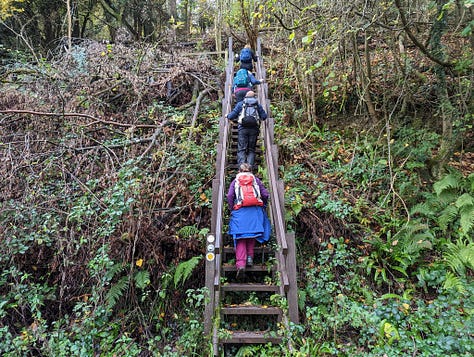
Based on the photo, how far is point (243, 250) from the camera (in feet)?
16.2

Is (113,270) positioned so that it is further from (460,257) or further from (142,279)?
(460,257)

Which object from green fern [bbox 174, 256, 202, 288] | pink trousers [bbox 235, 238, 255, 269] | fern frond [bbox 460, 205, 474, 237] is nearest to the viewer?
pink trousers [bbox 235, 238, 255, 269]

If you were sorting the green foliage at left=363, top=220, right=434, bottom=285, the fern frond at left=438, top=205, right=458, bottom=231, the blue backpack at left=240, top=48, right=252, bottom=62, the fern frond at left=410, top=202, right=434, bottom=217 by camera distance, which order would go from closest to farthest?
the green foliage at left=363, top=220, right=434, bottom=285, the fern frond at left=438, top=205, right=458, bottom=231, the fern frond at left=410, top=202, right=434, bottom=217, the blue backpack at left=240, top=48, right=252, bottom=62

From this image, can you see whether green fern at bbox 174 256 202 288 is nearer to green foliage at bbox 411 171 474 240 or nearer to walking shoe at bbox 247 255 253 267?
walking shoe at bbox 247 255 253 267

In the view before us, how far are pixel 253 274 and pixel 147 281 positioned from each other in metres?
1.74

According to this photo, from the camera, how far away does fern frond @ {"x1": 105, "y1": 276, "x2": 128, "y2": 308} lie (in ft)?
16.3

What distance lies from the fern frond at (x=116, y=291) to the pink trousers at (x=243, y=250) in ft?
6.22

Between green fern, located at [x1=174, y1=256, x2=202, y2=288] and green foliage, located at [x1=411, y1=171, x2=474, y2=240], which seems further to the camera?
green foliage, located at [x1=411, y1=171, x2=474, y2=240]

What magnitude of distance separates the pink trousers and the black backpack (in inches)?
105

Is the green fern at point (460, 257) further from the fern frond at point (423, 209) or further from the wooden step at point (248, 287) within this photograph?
the wooden step at point (248, 287)

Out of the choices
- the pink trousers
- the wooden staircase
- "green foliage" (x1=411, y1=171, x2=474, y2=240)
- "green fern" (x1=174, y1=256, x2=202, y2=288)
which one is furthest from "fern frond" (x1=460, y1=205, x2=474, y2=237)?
"green fern" (x1=174, y1=256, x2=202, y2=288)

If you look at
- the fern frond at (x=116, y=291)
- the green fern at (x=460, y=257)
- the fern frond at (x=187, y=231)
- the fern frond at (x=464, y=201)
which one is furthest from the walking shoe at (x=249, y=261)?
the fern frond at (x=464, y=201)

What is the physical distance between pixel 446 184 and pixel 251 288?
4.35 m

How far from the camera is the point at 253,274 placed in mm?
5438
